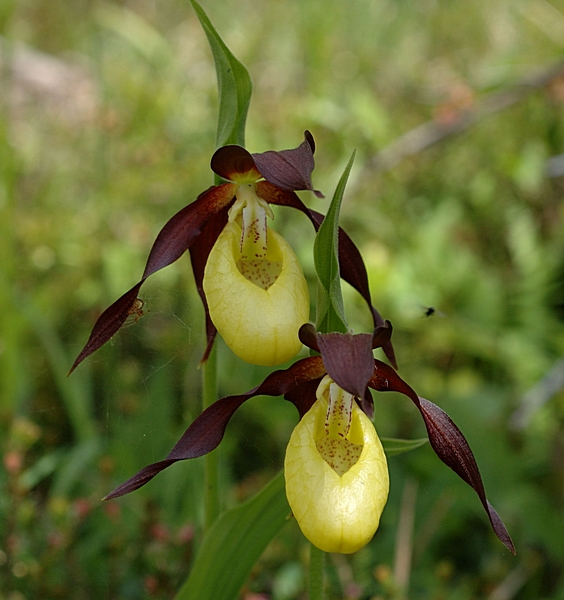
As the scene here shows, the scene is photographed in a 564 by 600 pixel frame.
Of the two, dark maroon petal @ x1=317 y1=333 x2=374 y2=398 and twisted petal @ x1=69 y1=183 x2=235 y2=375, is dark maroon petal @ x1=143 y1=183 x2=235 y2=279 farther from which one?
dark maroon petal @ x1=317 y1=333 x2=374 y2=398

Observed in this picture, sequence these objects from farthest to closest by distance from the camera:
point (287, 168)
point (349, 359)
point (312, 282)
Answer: point (312, 282) < point (287, 168) < point (349, 359)

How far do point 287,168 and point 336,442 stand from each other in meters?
0.39

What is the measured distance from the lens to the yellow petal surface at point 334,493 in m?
0.78

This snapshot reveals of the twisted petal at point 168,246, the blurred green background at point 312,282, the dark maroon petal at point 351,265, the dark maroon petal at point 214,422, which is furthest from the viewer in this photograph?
the blurred green background at point 312,282

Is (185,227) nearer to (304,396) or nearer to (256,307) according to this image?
(256,307)

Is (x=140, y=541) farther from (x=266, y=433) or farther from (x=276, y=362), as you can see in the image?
(x=266, y=433)

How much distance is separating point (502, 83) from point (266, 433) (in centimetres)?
177

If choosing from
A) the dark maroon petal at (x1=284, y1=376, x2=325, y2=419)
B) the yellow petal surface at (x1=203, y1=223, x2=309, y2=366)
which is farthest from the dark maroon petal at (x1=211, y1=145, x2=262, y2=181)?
the dark maroon petal at (x1=284, y1=376, x2=325, y2=419)

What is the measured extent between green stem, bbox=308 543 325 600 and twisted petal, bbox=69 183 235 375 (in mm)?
422

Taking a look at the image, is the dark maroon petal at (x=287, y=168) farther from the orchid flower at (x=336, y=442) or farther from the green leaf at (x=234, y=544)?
the green leaf at (x=234, y=544)

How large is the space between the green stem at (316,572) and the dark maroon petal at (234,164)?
1.82 ft

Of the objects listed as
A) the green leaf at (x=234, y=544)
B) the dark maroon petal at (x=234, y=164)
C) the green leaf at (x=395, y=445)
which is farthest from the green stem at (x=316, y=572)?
the dark maroon petal at (x=234, y=164)

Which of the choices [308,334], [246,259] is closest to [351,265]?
[246,259]

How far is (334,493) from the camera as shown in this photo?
2.64 feet
